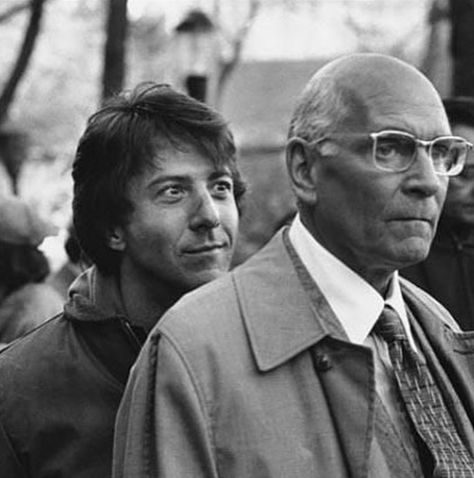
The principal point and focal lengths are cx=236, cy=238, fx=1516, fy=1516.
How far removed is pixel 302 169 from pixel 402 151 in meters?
0.26

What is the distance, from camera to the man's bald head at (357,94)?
338 cm

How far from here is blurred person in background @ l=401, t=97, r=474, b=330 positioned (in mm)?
5590

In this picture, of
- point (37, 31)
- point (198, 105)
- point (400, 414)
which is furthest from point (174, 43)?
point (400, 414)

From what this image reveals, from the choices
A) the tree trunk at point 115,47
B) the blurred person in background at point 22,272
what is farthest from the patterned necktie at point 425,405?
the tree trunk at point 115,47

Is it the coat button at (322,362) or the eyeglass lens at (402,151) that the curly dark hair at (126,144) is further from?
the coat button at (322,362)

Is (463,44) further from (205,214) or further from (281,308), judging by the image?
(281,308)

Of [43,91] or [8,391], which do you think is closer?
[8,391]

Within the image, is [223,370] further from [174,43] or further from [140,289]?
[174,43]

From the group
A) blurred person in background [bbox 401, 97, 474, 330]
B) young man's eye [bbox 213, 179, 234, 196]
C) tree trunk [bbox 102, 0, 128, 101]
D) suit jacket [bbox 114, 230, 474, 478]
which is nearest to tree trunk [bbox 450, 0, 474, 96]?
tree trunk [bbox 102, 0, 128, 101]

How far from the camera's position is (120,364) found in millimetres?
3939

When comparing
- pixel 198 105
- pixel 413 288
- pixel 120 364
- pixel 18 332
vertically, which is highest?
pixel 198 105

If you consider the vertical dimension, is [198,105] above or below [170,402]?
above

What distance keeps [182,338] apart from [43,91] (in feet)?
126

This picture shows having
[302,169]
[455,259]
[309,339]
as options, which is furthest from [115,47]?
[309,339]
